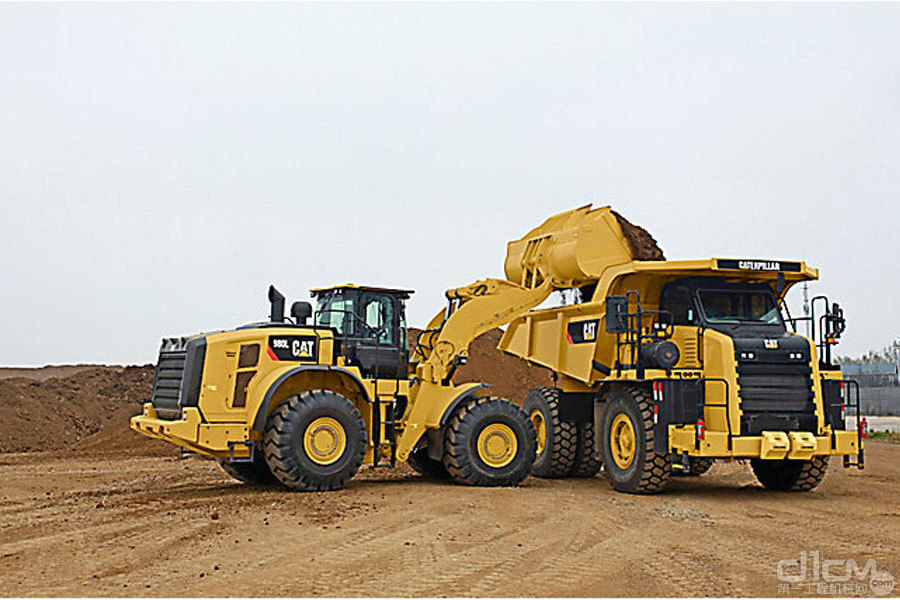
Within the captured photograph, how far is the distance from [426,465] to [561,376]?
8.77ft

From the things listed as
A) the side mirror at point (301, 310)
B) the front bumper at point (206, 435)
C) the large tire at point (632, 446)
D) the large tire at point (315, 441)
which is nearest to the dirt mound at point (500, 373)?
the large tire at point (632, 446)

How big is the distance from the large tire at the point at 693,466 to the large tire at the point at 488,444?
6.99 feet

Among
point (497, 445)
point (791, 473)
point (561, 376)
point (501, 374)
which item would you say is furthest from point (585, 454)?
point (501, 374)

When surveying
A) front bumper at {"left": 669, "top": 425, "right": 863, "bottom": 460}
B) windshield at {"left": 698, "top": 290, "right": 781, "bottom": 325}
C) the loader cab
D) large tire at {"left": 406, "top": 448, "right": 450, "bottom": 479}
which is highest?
windshield at {"left": 698, "top": 290, "right": 781, "bottom": 325}

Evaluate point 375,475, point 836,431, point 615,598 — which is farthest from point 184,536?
point 836,431

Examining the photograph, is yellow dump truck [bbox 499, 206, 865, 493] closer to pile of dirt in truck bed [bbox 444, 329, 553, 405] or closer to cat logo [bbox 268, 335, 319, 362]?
cat logo [bbox 268, 335, 319, 362]

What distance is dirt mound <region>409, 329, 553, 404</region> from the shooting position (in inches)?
1174

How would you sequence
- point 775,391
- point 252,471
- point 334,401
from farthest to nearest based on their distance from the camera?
point 252,471
point 334,401
point 775,391

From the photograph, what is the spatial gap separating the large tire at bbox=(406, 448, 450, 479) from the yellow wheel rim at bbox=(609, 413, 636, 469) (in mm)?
2624

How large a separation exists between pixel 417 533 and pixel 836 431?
608 cm

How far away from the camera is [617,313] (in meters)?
12.3

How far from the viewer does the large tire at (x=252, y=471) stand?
13.6m

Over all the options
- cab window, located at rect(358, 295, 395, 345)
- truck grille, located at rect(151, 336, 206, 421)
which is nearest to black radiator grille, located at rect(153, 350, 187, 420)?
truck grille, located at rect(151, 336, 206, 421)

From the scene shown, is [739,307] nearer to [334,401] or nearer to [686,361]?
[686,361]
